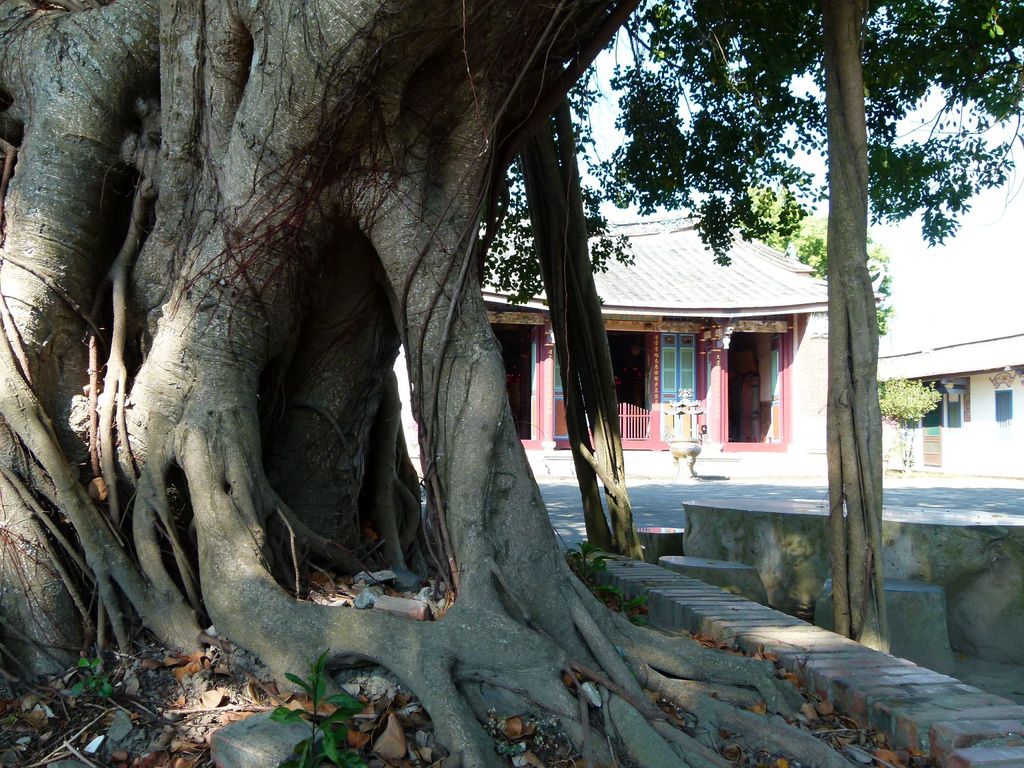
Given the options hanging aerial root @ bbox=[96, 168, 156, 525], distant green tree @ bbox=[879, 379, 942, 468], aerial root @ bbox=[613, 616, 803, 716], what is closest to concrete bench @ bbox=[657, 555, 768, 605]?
aerial root @ bbox=[613, 616, 803, 716]

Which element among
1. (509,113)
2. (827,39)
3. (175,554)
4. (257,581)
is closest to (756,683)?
(257,581)

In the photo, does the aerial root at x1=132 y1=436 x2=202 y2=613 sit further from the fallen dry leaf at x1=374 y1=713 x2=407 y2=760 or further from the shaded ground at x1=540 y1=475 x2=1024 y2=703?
the shaded ground at x1=540 y1=475 x2=1024 y2=703

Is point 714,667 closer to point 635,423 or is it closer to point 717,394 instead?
point 635,423

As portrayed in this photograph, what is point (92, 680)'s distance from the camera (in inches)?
109

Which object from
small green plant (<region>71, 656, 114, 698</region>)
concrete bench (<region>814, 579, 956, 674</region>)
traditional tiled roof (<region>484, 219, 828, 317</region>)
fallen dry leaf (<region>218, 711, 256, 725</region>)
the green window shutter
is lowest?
concrete bench (<region>814, 579, 956, 674</region>)

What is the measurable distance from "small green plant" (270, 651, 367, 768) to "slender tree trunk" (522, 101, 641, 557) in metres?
2.87

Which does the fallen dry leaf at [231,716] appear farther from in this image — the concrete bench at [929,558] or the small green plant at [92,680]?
the concrete bench at [929,558]

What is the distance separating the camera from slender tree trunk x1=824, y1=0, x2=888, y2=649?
365 centimetres

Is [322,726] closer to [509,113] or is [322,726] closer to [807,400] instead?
[509,113]

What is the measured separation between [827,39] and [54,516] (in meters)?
3.92

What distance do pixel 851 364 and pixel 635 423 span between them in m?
16.4

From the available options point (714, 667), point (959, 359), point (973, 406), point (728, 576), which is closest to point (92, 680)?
point (714, 667)

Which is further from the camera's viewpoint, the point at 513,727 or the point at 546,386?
the point at 546,386

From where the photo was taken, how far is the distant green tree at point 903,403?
1948 cm
